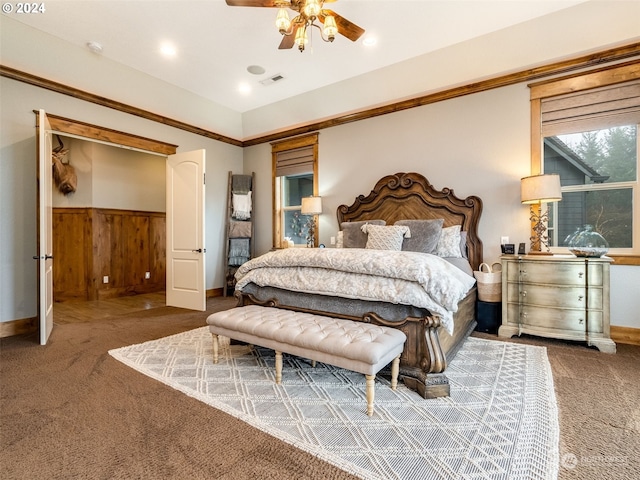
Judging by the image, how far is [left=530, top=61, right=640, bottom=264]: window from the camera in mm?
3160

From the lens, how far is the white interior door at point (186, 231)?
464 cm

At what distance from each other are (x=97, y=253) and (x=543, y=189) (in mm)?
6777

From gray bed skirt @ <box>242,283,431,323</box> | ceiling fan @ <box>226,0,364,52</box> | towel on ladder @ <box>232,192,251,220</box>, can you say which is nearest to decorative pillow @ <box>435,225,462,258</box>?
gray bed skirt @ <box>242,283,431,323</box>

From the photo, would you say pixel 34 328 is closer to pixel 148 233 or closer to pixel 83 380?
pixel 83 380

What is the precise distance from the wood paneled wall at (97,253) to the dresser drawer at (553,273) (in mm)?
6382

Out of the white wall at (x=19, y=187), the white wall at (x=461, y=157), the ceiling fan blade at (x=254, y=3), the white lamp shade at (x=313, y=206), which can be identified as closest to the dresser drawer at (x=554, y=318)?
the white wall at (x=461, y=157)

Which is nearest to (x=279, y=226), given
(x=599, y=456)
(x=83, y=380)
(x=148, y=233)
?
(x=148, y=233)

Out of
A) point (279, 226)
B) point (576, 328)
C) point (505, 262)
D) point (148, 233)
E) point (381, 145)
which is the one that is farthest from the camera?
point (148, 233)

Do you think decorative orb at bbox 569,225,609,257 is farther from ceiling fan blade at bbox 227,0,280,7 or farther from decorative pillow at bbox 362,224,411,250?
ceiling fan blade at bbox 227,0,280,7

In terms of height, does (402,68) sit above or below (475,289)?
above

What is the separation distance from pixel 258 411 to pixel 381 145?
3927 mm

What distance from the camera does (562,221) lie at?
139 inches

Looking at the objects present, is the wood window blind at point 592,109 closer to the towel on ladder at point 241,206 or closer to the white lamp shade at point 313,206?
the white lamp shade at point 313,206

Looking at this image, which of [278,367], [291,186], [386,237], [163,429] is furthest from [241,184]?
[163,429]
